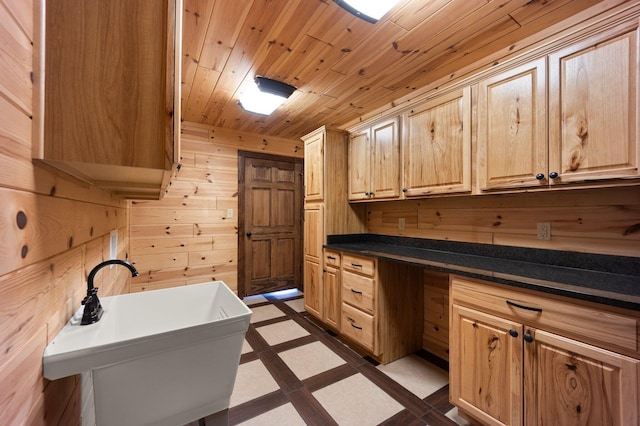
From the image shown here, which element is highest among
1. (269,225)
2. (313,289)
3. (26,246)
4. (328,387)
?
(26,246)

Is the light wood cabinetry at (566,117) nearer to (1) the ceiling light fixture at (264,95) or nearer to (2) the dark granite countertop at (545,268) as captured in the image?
(2) the dark granite countertop at (545,268)

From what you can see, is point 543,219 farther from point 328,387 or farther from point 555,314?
point 328,387

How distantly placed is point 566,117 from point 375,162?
139cm

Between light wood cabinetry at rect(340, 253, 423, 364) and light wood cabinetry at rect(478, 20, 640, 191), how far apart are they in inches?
40.2

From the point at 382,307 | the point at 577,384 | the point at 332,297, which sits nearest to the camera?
the point at 577,384

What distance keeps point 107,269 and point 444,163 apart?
2312 millimetres

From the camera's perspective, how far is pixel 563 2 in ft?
4.37

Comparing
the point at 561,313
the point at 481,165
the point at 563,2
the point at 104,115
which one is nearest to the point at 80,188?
the point at 104,115

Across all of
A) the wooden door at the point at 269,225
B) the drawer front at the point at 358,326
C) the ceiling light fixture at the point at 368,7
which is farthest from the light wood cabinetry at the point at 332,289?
the ceiling light fixture at the point at 368,7

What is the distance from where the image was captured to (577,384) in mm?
1082

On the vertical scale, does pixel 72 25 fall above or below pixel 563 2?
below

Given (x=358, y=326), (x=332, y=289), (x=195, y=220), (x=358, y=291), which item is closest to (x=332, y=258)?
(x=332, y=289)

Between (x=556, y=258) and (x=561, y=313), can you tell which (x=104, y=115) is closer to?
(x=561, y=313)

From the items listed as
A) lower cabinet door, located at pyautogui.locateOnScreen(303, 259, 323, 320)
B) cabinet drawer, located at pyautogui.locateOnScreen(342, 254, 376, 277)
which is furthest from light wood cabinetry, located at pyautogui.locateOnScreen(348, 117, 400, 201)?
lower cabinet door, located at pyautogui.locateOnScreen(303, 259, 323, 320)
